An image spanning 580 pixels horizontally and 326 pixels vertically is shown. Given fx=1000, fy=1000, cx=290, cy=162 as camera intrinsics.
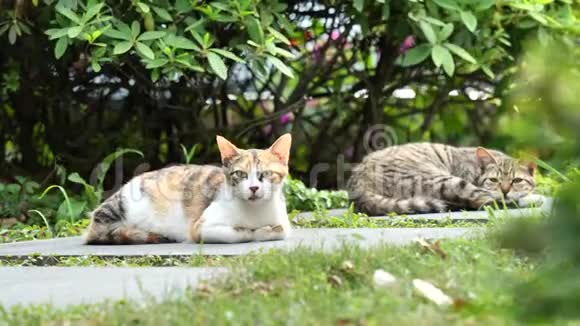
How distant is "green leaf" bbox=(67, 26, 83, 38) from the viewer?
6.23m

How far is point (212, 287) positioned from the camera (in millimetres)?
3307

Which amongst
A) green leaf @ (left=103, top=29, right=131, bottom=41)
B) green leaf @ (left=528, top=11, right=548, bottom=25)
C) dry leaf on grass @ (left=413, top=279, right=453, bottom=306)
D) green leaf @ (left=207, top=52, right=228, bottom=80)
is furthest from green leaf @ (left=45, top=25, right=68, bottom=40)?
dry leaf on grass @ (left=413, top=279, right=453, bottom=306)

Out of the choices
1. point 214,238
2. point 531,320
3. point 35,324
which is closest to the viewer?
point 531,320

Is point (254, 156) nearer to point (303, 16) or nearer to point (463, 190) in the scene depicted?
point (463, 190)

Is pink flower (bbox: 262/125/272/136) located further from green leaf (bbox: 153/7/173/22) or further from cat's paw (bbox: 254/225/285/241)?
cat's paw (bbox: 254/225/285/241)

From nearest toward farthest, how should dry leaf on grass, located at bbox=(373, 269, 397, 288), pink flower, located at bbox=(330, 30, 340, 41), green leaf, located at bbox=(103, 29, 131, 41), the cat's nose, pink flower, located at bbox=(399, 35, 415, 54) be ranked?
dry leaf on grass, located at bbox=(373, 269, 397, 288), green leaf, located at bbox=(103, 29, 131, 41), the cat's nose, pink flower, located at bbox=(399, 35, 415, 54), pink flower, located at bbox=(330, 30, 340, 41)

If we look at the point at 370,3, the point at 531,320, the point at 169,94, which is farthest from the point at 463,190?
the point at 531,320

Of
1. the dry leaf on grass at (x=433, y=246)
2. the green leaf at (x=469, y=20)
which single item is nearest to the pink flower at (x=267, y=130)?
the green leaf at (x=469, y=20)

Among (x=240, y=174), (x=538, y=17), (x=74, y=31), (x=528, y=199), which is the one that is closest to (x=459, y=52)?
(x=538, y=17)

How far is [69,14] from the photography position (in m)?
6.40

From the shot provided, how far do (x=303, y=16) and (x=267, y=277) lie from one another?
17.7 feet

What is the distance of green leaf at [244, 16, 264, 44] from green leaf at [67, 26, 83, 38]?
115 centimetres

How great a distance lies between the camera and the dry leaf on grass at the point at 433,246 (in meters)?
3.83

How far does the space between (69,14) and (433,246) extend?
11.2 ft
